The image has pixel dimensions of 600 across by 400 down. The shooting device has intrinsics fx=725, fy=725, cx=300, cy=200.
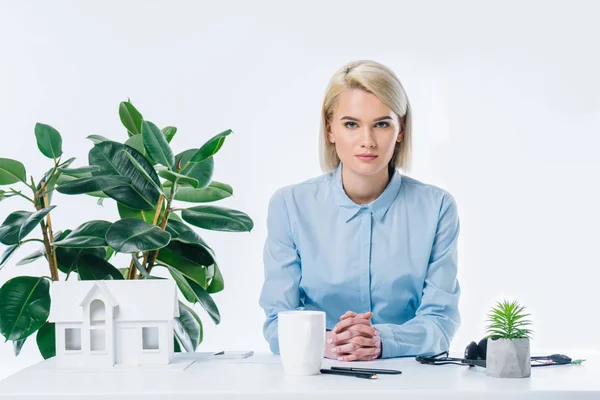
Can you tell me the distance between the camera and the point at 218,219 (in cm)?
196

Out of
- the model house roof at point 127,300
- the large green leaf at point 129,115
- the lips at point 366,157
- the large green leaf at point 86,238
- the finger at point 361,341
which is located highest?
the large green leaf at point 129,115

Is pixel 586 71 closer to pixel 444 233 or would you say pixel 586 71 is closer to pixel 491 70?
pixel 491 70

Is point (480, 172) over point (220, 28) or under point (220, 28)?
under

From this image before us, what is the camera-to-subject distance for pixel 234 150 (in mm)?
3873

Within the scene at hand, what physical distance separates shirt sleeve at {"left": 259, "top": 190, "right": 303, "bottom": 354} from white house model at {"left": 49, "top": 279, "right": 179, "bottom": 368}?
0.48 m

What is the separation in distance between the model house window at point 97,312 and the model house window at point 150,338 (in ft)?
0.29

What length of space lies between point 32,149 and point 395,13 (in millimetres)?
2038

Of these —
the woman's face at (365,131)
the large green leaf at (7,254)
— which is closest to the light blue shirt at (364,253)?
the woman's face at (365,131)

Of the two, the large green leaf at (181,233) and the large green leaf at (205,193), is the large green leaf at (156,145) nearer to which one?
the large green leaf at (181,233)

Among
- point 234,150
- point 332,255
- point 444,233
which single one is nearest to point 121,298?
point 332,255

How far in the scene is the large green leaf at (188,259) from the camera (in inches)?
86.0

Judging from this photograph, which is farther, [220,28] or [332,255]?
[220,28]

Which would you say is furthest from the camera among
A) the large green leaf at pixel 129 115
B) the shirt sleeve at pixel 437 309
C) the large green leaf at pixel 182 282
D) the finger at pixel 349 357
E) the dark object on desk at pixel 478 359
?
the large green leaf at pixel 129 115

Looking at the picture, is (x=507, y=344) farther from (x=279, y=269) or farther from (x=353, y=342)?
(x=279, y=269)
